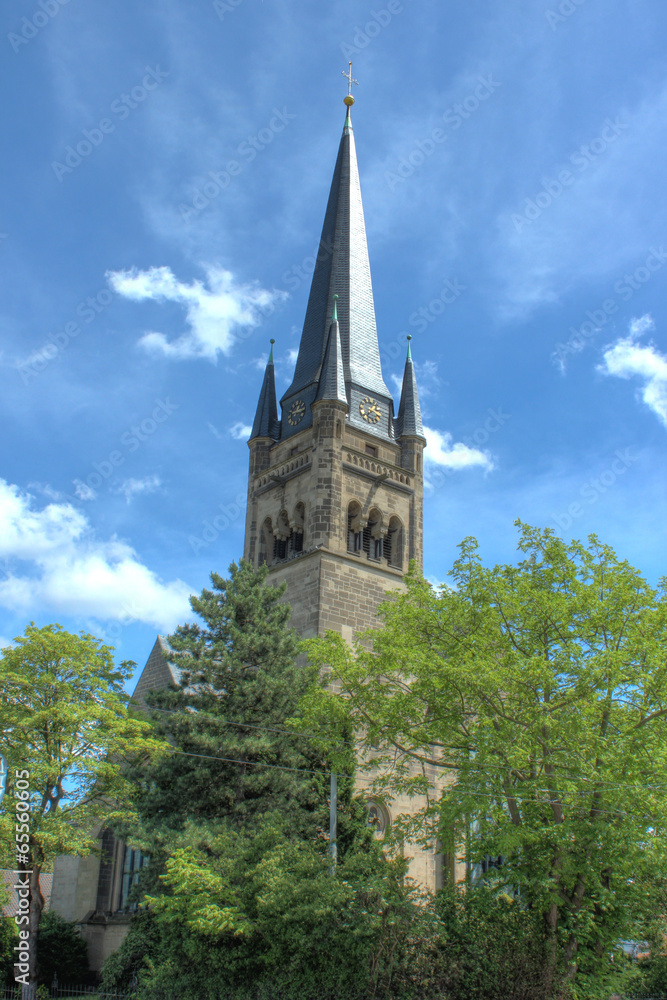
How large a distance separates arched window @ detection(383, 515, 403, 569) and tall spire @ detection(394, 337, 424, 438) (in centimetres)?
424

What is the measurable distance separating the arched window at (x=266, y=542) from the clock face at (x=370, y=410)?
571 cm

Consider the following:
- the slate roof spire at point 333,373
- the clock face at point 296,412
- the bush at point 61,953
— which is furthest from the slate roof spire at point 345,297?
the bush at point 61,953

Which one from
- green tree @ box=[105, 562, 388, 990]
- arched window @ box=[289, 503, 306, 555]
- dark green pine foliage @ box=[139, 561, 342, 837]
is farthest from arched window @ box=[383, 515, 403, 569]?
dark green pine foliage @ box=[139, 561, 342, 837]

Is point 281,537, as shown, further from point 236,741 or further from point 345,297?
point 236,741

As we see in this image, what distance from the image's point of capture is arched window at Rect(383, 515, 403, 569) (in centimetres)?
3412

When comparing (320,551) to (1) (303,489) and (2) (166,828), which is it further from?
(2) (166,828)

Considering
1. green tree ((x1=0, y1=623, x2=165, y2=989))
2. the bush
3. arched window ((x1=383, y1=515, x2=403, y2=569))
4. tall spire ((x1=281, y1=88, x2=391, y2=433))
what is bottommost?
the bush

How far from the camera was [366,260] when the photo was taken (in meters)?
41.4

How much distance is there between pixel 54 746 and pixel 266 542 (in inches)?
606

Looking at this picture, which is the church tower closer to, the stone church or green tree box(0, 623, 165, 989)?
the stone church

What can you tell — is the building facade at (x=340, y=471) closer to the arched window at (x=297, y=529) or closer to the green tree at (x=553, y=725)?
the arched window at (x=297, y=529)

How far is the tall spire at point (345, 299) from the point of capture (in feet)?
122

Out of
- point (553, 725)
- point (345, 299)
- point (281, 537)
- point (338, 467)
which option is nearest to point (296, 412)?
point (338, 467)

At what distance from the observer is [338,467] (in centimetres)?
3334
